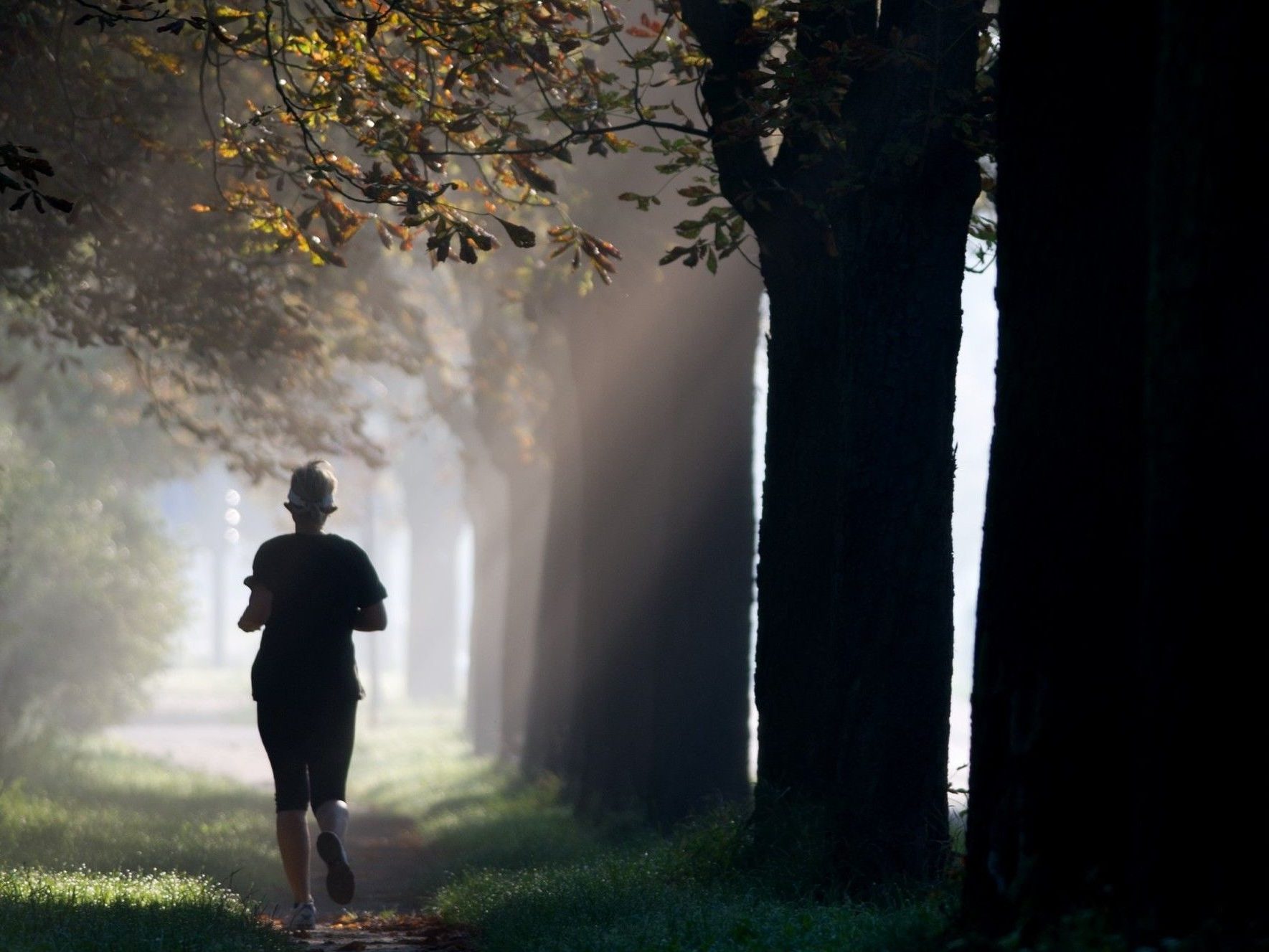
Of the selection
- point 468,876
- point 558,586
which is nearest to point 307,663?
point 468,876

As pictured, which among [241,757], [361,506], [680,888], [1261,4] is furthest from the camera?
[361,506]

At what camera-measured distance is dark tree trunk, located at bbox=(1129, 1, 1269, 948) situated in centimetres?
469

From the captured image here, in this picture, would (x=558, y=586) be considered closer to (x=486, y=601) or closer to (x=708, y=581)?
(x=708, y=581)

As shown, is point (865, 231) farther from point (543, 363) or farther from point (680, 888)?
point (543, 363)

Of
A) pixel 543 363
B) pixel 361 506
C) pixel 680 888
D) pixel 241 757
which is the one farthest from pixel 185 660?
pixel 680 888

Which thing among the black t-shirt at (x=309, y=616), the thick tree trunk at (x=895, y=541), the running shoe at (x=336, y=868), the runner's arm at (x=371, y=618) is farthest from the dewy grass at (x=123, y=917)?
the thick tree trunk at (x=895, y=541)

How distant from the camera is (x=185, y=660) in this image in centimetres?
10138

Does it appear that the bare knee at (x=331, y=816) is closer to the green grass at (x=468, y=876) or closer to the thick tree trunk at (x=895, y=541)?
the green grass at (x=468, y=876)

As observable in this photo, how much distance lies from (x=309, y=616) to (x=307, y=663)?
0.76ft

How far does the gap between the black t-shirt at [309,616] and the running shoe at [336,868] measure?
0.69 metres

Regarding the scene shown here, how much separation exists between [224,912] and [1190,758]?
4.62 m

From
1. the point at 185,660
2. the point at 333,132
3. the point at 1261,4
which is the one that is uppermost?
the point at 333,132

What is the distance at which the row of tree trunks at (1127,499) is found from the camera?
15.4ft

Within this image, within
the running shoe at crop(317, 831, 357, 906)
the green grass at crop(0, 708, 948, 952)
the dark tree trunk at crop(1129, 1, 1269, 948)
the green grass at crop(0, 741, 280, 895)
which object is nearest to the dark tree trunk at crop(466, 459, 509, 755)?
the green grass at crop(0, 741, 280, 895)
